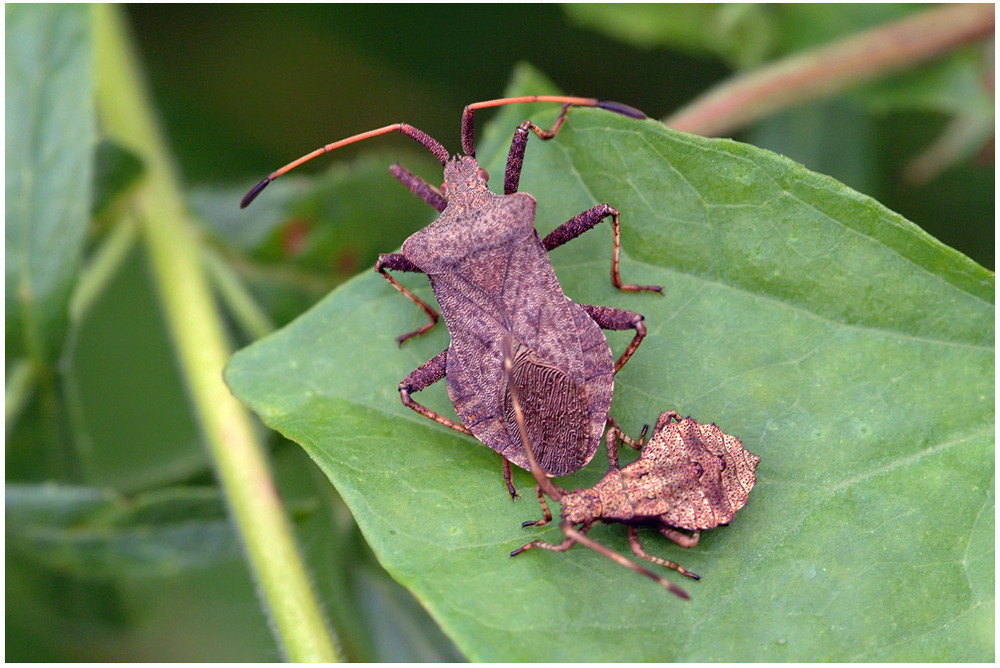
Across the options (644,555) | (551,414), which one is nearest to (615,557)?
(644,555)

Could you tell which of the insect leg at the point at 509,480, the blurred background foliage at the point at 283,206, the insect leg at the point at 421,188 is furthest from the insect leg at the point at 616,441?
the insect leg at the point at 421,188

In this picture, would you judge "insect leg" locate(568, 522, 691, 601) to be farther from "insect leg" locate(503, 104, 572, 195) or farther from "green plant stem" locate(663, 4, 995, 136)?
"green plant stem" locate(663, 4, 995, 136)

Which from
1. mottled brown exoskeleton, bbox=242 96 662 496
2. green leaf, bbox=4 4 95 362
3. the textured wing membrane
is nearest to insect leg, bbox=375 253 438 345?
mottled brown exoskeleton, bbox=242 96 662 496

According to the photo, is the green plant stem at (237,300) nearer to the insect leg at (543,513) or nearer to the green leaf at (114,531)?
the green leaf at (114,531)

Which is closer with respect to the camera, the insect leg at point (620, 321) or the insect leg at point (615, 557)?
the insect leg at point (615, 557)

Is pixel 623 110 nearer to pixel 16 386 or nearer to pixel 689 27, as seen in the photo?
pixel 689 27
